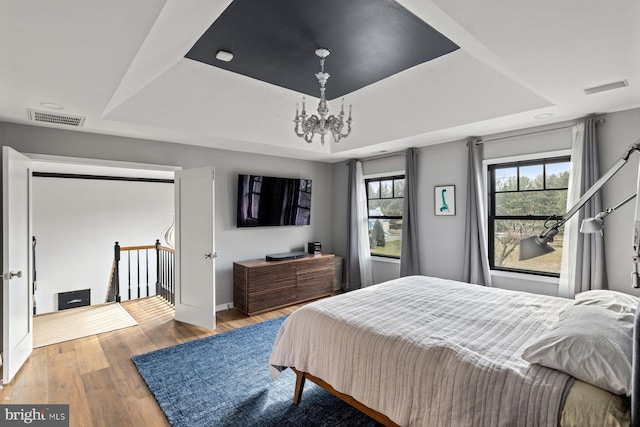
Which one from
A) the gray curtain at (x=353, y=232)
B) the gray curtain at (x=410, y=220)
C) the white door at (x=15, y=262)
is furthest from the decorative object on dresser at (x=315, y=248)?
the white door at (x=15, y=262)

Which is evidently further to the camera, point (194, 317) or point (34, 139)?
point (194, 317)

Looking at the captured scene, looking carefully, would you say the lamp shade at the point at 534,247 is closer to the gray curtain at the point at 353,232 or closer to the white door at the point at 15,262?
the white door at the point at 15,262

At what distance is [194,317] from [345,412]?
2.51 metres

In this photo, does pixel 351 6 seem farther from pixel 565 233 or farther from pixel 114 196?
pixel 114 196

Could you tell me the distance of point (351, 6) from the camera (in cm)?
228

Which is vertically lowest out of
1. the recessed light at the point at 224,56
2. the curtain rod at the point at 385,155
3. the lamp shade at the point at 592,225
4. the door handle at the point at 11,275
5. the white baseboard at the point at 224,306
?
the white baseboard at the point at 224,306

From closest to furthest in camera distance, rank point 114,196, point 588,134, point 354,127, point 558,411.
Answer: point 558,411 → point 588,134 → point 354,127 → point 114,196

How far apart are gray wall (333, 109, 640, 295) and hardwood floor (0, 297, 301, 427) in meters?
2.68

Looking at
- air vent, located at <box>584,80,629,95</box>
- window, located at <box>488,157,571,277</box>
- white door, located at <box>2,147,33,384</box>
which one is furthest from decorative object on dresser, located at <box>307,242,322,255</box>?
air vent, located at <box>584,80,629,95</box>

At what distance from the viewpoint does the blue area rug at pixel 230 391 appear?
7.34 feet

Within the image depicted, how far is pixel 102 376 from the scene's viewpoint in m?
2.82

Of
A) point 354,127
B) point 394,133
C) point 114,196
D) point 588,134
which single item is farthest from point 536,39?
point 114,196

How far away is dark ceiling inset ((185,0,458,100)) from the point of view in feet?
7.63

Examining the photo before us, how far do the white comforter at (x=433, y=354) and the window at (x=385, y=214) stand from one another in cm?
248
